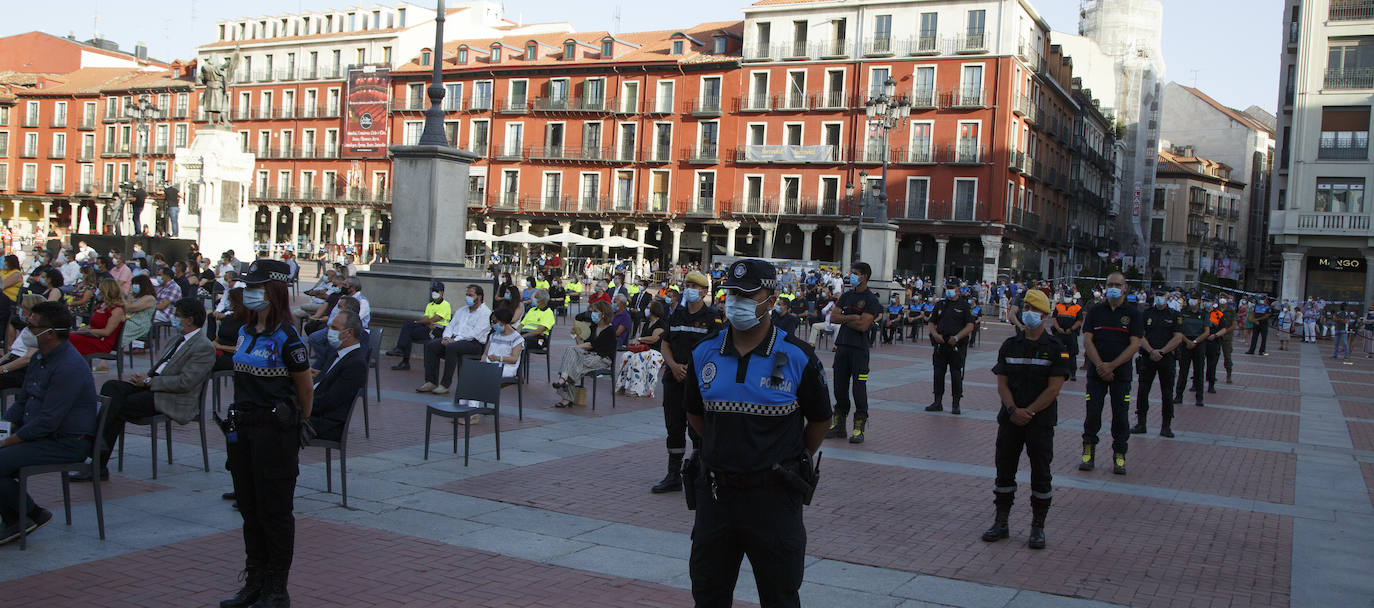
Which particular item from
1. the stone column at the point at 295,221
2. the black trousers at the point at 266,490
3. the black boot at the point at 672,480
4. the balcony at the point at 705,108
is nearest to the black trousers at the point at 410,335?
the black boot at the point at 672,480

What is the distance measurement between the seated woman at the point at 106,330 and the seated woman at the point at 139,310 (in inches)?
62.0

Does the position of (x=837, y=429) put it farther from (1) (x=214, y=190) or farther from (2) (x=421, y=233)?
(1) (x=214, y=190)

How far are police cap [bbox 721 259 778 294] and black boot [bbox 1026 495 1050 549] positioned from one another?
3.52 metres

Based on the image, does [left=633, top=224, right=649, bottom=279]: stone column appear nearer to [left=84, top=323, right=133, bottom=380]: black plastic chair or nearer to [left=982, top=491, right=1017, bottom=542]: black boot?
[left=84, top=323, right=133, bottom=380]: black plastic chair

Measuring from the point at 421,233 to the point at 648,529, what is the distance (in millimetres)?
10095

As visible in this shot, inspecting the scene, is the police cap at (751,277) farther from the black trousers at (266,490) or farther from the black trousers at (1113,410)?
the black trousers at (1113,410)

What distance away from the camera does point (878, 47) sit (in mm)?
50531

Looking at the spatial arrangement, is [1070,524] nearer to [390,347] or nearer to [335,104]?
[390,347]

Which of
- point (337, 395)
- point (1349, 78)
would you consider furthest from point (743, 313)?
point (1349, 78)

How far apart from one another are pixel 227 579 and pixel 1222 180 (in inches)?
3537

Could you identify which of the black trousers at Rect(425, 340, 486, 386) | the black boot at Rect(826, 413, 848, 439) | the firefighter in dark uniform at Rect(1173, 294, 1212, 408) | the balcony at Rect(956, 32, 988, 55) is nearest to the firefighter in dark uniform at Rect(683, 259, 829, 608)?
the black boot at Rect(826, 413, 848, 439)

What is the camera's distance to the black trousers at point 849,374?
34.4ft

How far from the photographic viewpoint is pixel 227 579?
5434mm

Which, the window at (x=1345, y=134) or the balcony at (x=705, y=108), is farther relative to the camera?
the balcony at (x=705, y=108)
